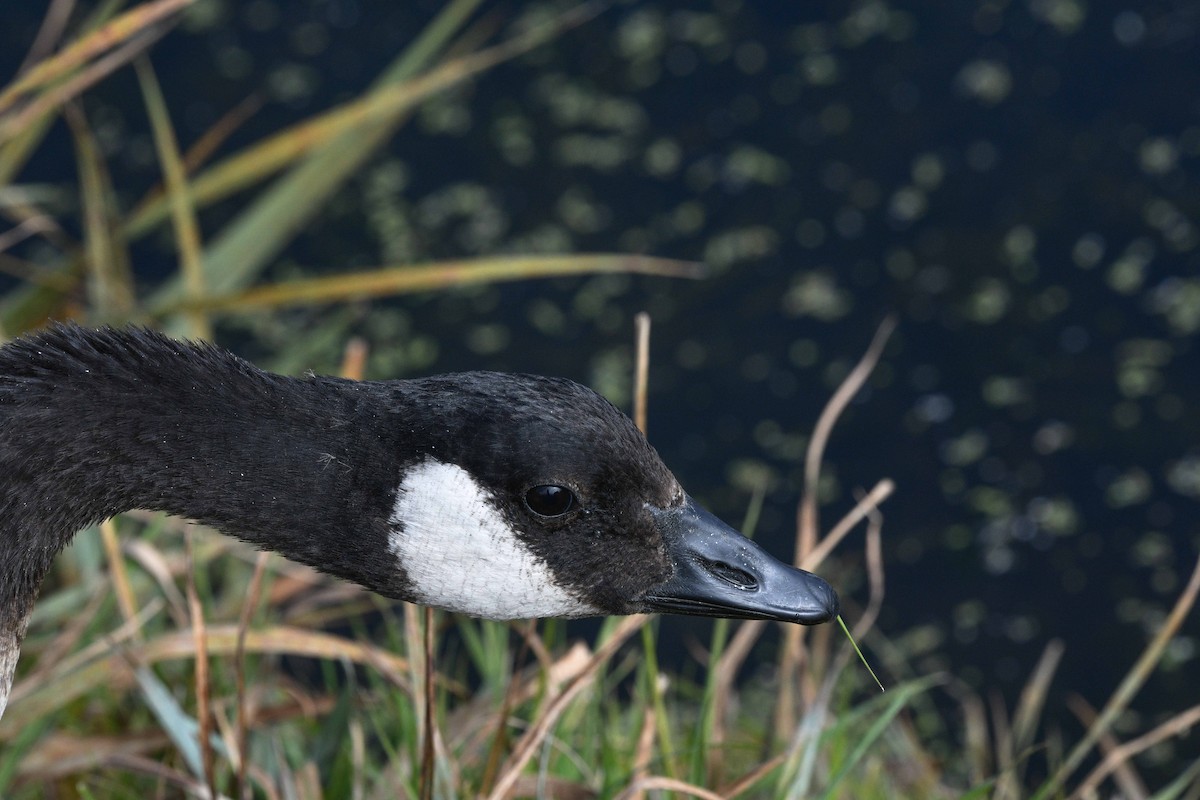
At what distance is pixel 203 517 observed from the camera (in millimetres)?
2439

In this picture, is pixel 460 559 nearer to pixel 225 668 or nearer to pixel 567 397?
pixel 567 397

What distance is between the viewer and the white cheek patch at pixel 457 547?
2387mm

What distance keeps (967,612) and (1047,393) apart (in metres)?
1.51

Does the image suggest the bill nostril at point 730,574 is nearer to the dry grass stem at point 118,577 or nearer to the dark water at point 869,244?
the dry grass stem at point 118,577

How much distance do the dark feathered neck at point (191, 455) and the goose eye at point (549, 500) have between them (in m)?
0.25

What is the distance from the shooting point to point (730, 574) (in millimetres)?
2578

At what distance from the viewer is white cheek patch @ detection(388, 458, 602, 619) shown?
2.39 metres

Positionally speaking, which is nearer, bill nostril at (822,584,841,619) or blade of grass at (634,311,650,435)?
bill nostril at (822,584,841,619)

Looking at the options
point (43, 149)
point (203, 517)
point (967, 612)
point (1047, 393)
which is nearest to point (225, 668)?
point (203, 517)

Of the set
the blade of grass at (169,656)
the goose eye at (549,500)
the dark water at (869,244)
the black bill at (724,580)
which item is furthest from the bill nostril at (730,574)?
the dark water at (869,244)

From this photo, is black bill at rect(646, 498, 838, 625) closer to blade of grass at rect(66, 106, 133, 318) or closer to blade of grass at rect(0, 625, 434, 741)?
blade of grass at rect(0, 625, 434, 741)

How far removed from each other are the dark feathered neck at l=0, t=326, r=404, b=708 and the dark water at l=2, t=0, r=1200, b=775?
3569 millimetres

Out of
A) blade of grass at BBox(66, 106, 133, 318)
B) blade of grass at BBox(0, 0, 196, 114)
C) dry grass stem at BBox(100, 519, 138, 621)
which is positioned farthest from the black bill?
blade of grass at BBox(66, 106, 133, 318)

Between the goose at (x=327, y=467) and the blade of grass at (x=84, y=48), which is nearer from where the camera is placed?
the goose at (x=327, y=467)
